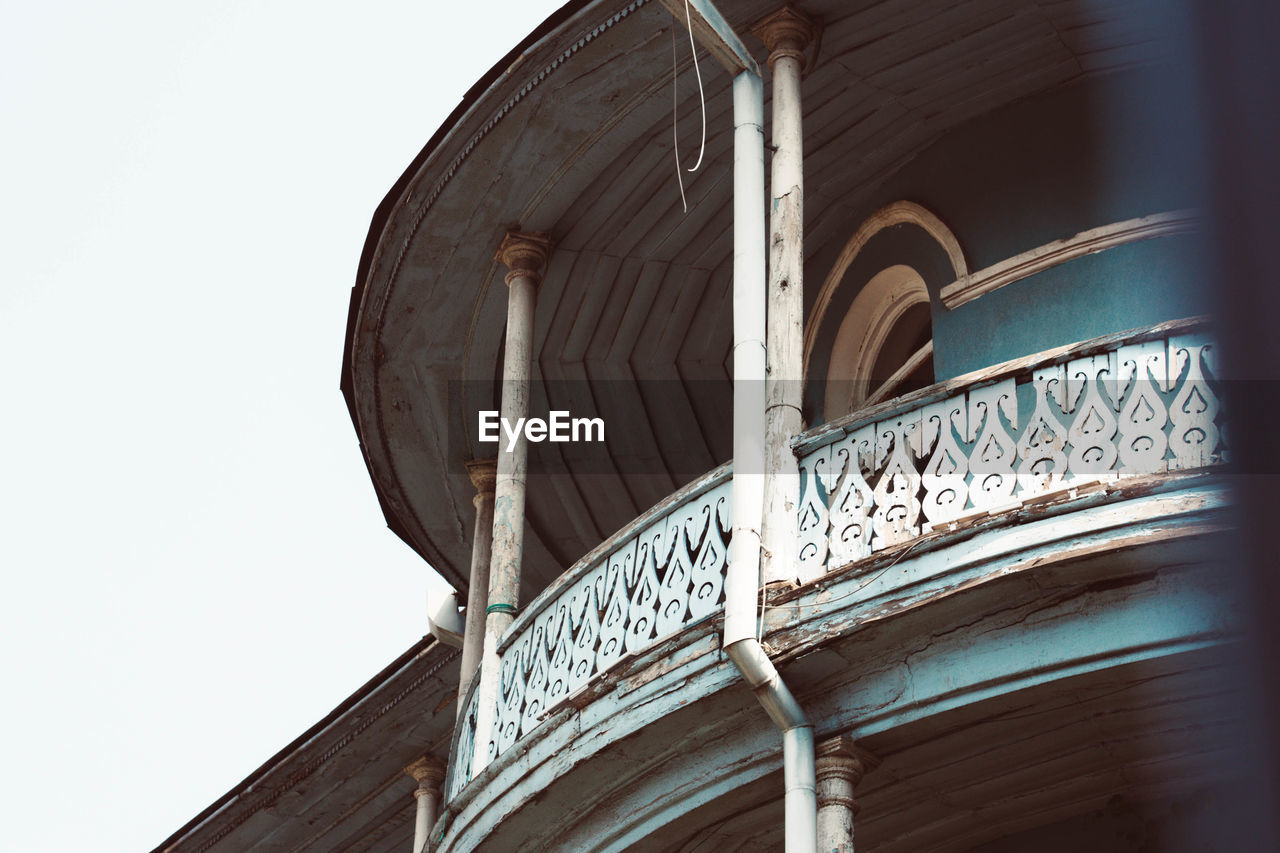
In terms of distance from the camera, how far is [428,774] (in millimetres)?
12719

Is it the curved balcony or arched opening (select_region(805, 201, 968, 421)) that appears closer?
the curved balcony

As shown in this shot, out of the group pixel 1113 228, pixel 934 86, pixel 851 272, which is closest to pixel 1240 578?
pixel 1113 228

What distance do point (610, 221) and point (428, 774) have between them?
17.5 ft

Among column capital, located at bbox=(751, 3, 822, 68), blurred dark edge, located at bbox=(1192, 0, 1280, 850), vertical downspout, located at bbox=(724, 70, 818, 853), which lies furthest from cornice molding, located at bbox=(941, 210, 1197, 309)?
blurred dark edge, located at bbox=(1192, 0, 1280, 850)

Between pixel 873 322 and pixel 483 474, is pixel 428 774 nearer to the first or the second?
pixel 483 474

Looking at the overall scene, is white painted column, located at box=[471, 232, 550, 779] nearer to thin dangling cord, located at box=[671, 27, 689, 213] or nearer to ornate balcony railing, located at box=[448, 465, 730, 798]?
ornate balcony railing, located at box=[448, 465, 730, 798]

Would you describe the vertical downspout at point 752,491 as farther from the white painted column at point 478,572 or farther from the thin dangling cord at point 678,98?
the white painted column at point 478,572

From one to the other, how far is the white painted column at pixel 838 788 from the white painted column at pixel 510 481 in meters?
2.20

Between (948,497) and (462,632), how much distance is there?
18.9 ft

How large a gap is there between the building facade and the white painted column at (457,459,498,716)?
29 mm

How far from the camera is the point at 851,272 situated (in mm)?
10250

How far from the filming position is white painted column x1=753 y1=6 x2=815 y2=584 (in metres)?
6.61

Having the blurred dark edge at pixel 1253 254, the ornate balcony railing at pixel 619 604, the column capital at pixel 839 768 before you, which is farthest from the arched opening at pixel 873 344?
the blurred dark edge at pixel 1253 254

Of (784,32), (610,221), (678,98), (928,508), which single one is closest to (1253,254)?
(928,508)
